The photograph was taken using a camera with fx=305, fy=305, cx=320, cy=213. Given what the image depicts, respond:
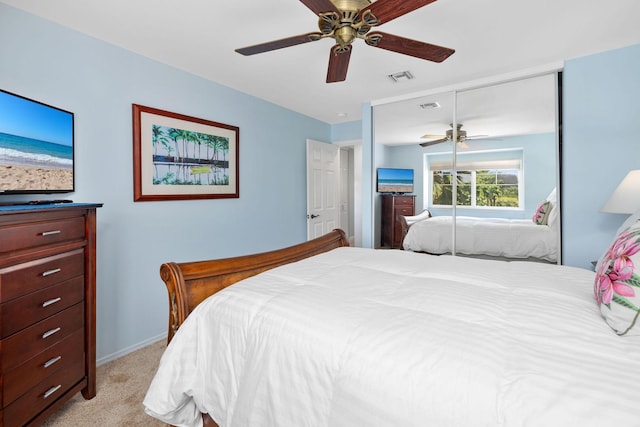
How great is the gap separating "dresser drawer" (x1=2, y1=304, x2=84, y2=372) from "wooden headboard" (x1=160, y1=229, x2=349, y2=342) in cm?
65

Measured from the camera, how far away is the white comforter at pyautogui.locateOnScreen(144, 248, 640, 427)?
0.73 meters

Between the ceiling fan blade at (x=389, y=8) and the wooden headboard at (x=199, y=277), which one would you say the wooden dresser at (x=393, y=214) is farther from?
the ceiling fan blade at (x=389, y=8)

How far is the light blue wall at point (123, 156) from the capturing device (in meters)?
2.02

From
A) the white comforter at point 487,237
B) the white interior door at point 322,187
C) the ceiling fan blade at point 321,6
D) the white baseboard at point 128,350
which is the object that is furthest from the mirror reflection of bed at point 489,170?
the white baseboard at point 128,350

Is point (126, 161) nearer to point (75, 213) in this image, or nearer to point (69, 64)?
point (69, 64)

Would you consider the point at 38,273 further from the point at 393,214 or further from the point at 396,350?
the point at 393,214

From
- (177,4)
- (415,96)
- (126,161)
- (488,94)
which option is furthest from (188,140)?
(488,94)

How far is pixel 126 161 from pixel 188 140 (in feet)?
1.97

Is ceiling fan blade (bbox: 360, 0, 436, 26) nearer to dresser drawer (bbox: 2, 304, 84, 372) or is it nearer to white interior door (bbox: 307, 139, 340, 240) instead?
dresser drawer (bbox: 2, 304, 84, 372)

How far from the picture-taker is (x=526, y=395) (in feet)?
2.33

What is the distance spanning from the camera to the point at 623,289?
96 cm

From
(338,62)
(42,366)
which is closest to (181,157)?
(338,62)

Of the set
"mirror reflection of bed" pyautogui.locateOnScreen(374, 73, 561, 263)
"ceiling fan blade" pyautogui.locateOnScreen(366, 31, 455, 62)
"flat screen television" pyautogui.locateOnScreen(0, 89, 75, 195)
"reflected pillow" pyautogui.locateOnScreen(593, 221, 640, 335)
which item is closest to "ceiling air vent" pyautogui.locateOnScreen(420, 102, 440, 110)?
"mirror reflection of bed" pyautogui.locateOnScreen(374, 73, 561, 263)

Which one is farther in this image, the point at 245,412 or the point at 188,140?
the point at 188,140
